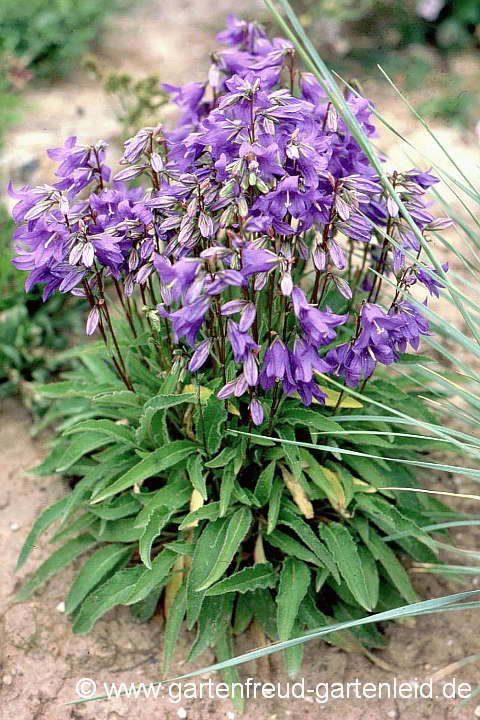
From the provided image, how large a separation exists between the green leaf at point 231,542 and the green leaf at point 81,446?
1.79 ft

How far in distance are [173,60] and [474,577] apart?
4982 mm

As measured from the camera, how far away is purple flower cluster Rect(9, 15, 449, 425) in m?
2.17

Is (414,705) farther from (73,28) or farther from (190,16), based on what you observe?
(190,16)

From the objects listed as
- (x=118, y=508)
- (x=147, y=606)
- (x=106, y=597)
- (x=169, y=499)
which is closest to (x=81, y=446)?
(x=118, y=508)

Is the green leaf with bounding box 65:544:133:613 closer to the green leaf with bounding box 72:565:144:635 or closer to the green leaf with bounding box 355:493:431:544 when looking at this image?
the green leaf with bounding box 72:565:144:635

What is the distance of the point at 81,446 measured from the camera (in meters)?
2.88

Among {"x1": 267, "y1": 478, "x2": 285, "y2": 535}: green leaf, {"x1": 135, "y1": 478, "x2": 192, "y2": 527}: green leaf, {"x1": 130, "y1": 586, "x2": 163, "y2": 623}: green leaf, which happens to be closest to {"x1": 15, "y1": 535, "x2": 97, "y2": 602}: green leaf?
{"x1": 130, "y1": 586, "x2": 163, "y2": 623}: green leaf

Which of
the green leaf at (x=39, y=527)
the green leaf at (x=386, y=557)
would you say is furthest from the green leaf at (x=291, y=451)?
the green leaf at (x=39, y=527)

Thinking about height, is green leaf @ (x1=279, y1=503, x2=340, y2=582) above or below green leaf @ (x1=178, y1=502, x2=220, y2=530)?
above

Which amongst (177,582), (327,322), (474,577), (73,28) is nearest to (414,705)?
(474,577)

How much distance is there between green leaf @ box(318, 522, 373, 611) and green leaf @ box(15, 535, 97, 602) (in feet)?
2.95

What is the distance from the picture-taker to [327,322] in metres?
2.20

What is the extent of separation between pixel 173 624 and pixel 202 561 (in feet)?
0.91

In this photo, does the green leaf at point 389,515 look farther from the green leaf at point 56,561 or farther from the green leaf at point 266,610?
the green leaf at point 56,561
